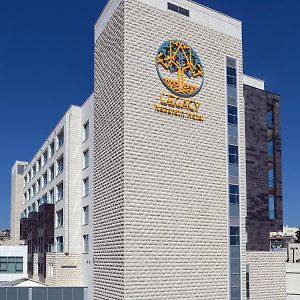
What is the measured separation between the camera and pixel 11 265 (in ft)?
202

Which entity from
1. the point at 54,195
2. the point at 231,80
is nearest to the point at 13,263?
the point at 54,195

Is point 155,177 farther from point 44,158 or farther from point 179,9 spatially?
point 44,158

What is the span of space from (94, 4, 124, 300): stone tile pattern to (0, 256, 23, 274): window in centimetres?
2480

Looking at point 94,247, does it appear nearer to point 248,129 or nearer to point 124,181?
point 124,181

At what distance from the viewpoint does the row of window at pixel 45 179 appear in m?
53.3

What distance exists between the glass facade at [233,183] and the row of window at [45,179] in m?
18.6

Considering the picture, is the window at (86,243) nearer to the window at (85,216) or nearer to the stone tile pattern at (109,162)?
the window at (85,216)

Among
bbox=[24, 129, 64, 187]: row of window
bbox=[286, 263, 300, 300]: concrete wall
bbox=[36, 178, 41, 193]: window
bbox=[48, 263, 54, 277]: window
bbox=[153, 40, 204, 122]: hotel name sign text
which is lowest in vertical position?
bbox=[286, 263, 300, 300]: concrete wall

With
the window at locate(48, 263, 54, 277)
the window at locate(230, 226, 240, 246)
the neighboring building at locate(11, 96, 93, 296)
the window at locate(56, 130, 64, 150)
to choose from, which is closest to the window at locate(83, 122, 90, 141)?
the neighboring building at locate(11, 96, 93, 296)

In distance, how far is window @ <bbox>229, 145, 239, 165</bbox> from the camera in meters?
40.5

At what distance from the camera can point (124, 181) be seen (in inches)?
1369

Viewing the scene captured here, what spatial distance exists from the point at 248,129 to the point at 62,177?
1848cm

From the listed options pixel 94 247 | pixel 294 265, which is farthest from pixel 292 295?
pixel 94 247

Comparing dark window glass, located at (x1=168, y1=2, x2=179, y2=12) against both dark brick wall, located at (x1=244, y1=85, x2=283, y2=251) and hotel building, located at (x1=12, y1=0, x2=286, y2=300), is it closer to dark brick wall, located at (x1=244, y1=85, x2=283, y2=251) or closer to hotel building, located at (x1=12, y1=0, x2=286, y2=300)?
hotel building, located at (x1=12, y1=0, x2=286, y2=300)
